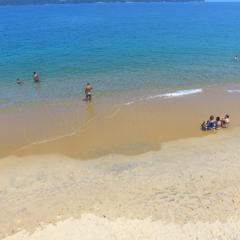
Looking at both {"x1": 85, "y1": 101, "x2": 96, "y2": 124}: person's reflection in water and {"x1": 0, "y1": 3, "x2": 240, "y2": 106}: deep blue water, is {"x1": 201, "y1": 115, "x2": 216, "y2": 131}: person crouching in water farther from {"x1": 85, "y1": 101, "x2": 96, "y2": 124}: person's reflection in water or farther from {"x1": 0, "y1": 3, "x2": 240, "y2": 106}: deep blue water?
{"x1": 0, "y1": 3, "x2": 240, "y2": 106}: deep blue water

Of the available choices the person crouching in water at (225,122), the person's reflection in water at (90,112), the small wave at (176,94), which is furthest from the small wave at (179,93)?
the person crouching in water at (225,122)

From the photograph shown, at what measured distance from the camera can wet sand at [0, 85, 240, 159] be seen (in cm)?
2036

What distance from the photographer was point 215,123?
72.8 ft

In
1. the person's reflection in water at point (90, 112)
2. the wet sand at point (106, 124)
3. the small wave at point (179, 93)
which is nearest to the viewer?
the wet sand at point (106, 124)

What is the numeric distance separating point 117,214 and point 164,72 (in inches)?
922

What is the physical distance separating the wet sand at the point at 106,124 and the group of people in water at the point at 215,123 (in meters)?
0.53

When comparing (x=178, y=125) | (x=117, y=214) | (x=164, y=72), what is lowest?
(x=117, y=214)

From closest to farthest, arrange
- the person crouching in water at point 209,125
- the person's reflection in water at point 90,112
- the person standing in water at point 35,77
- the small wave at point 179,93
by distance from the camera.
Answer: the person crouching in water at point 209,125 < the person's reflection in water at point 90,112 < the small wave at point 179,93 < the person standing in water at point 35,77

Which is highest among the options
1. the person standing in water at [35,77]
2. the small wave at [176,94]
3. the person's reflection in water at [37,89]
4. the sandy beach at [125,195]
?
the person standing in water at [35,77]

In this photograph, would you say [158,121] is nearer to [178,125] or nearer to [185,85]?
[178,125]

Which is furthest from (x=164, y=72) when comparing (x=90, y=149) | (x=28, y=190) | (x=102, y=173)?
(x=28, y=190)

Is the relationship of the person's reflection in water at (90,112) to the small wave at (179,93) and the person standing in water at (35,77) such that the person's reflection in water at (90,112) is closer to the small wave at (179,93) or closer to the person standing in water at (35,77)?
the small wave at (179,93)

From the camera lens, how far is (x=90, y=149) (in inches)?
791

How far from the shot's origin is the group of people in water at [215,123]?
2211cm
